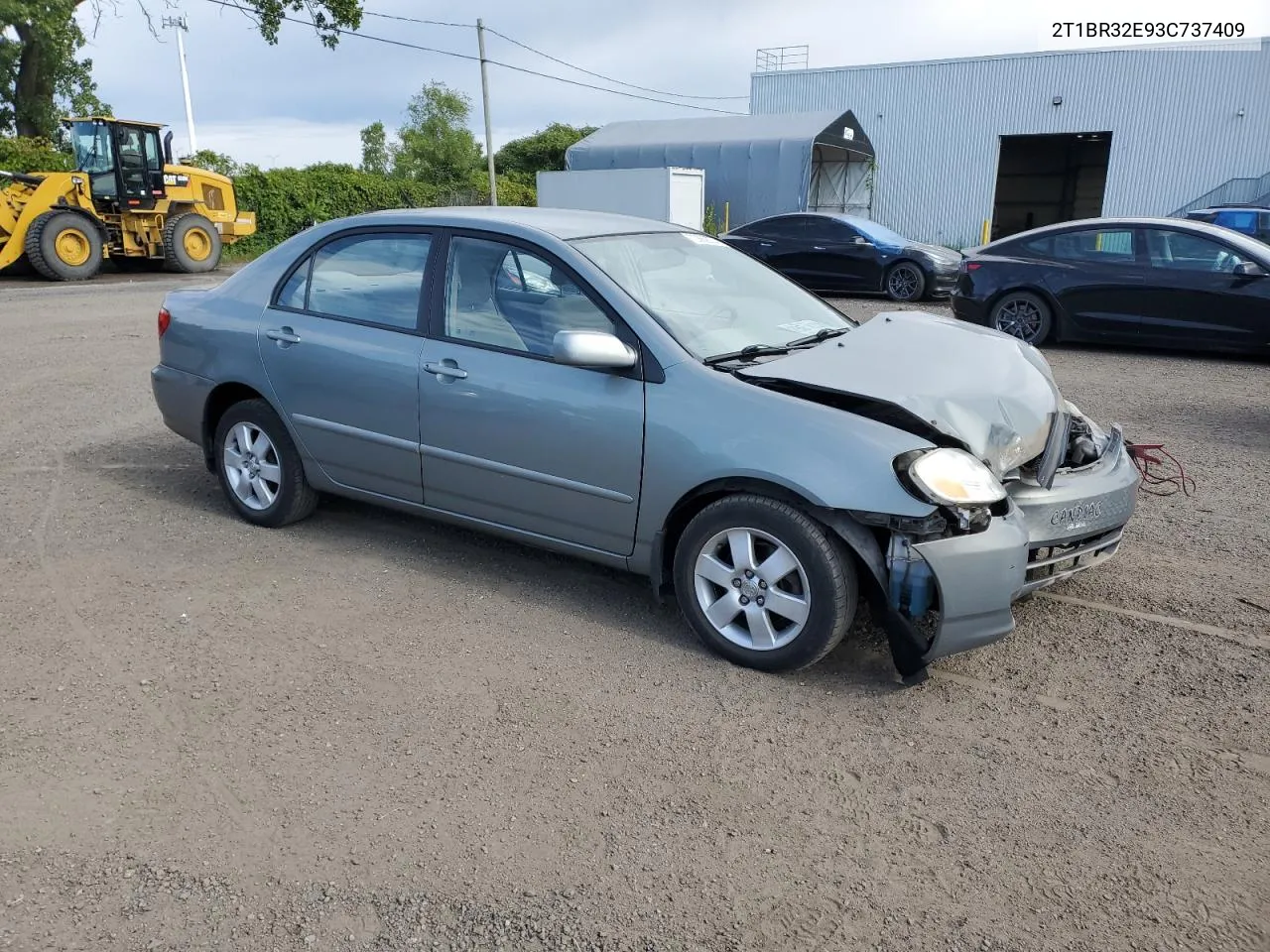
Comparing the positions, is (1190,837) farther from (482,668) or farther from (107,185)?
(107,185)

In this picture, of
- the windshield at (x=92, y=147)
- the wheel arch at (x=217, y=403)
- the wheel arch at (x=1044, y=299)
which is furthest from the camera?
the windshield at (x=92, y=147)

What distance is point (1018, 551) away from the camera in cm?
348

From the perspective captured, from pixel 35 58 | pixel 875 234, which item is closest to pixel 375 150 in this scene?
pixel 35 58

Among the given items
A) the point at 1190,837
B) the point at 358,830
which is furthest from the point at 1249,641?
Result: the point at 358,830

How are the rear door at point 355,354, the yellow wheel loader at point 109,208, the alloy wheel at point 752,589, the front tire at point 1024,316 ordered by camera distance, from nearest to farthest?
the alloy wheel at point 752,589, the rear door at point 355,354, the front tire at point 1024,316, the yellow wheel loader at point 109,208

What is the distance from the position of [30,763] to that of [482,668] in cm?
149

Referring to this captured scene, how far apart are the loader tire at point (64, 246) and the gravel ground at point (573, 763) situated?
15.7 m

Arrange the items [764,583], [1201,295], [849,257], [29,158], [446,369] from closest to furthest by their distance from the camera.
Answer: [764,583]
[446,369]
[1201,295]
[849,257]
[29,158]

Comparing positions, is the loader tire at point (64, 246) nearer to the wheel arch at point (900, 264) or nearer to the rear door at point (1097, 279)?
the wheel arch at point (900, 264)

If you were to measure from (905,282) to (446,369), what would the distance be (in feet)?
41.5

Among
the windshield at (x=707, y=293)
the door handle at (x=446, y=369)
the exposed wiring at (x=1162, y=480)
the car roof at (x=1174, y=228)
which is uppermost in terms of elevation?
the car roof at (x=1174, y=228)

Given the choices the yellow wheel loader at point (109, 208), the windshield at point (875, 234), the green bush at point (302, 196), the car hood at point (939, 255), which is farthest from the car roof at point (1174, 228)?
the green bush at point (302, 196)

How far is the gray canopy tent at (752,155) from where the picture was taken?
89.4 feet

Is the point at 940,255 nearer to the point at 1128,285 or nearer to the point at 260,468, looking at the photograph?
the point at 1128,285
